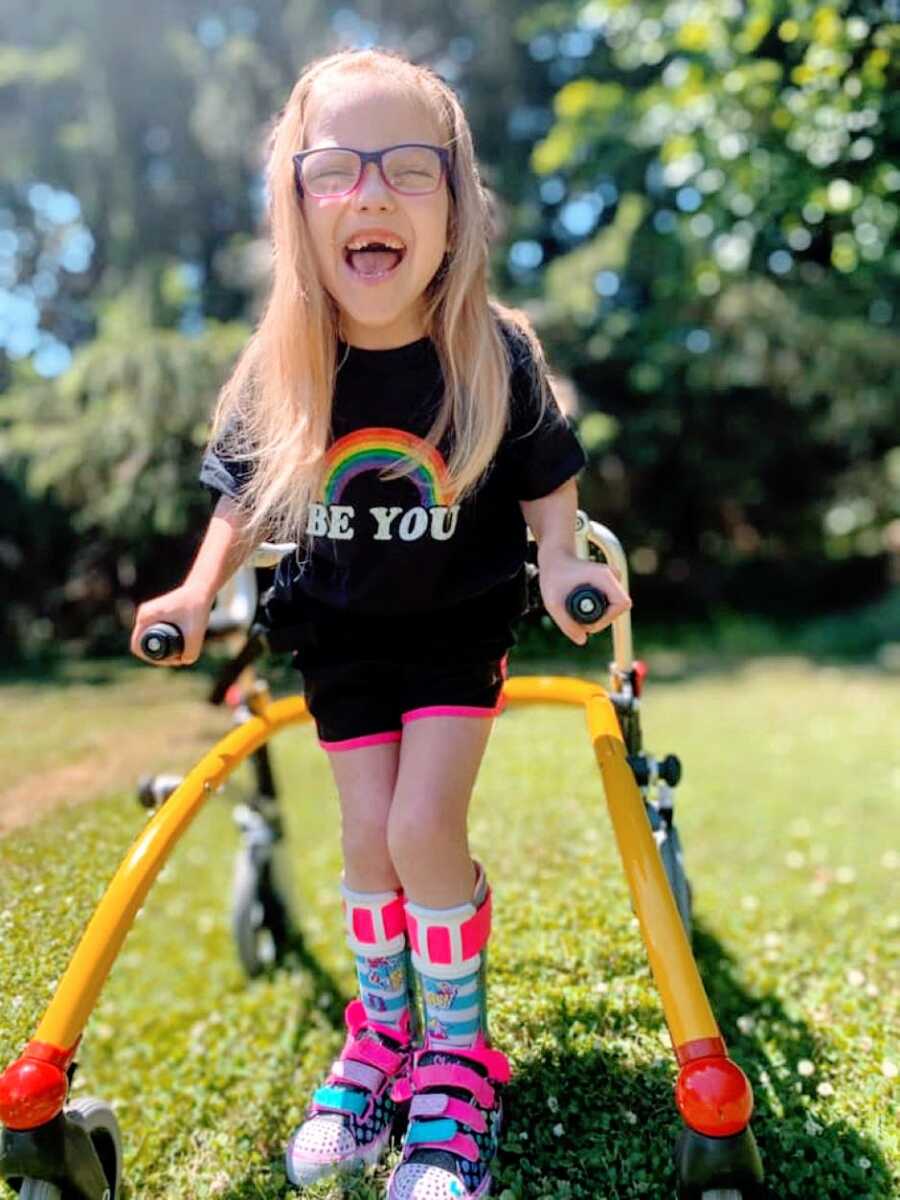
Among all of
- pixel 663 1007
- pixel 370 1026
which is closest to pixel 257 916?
pixel 370 1026

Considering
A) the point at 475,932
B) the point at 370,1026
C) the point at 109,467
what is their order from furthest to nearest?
the point at 109,467 → the point at 370,1026 → the point at 475,932

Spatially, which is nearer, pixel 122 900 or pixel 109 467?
pixel 122 900

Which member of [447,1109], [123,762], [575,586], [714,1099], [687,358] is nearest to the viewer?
[714,1099]

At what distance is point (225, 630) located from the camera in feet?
8.23

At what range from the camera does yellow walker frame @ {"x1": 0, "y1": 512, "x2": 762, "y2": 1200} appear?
58.6 inches

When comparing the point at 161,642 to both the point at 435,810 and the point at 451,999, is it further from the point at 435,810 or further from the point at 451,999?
the point at 451,999

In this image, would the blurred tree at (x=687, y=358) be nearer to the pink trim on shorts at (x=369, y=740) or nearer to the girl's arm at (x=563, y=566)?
the girl's arm at (x=563, y=566)

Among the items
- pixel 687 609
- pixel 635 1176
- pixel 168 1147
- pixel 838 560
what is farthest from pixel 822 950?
pixel 838 560

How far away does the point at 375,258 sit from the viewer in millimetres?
1785

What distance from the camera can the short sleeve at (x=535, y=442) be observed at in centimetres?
182

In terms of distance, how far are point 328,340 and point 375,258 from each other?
153 millimetres

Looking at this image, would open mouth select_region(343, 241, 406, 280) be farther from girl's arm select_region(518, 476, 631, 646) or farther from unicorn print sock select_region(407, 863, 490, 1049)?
unicorn print sock select_region(407, 863, 490, 1049)

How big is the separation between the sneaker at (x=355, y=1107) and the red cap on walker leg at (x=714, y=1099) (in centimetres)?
56

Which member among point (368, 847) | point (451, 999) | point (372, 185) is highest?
point (372, 185)
